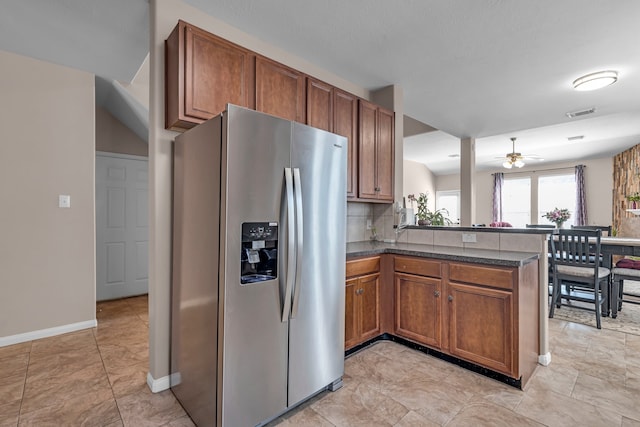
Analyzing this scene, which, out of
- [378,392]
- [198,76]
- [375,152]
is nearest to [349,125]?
[375,152]

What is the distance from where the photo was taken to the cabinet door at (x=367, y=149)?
3.14m

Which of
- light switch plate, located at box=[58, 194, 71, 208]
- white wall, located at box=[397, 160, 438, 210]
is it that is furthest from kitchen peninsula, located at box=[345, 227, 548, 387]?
white wall, located at box=[397, 160, 438, 210]

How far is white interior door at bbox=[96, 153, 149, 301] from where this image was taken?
424cm

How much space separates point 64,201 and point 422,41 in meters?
3.61

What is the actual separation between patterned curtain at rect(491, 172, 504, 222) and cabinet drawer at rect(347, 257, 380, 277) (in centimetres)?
738

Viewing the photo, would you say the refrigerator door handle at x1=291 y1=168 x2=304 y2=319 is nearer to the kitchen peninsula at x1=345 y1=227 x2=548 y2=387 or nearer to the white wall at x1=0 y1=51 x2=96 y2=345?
the kitchen peninsula at x1=345 y1=227 x2=548 y2=387

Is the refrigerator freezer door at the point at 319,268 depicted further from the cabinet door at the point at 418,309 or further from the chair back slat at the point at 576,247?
the chair back slat at the point at 576,247

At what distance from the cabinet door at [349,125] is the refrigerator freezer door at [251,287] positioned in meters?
1.31

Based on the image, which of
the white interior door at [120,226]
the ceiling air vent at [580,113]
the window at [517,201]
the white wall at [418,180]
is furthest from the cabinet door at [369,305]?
the window at [517,201]

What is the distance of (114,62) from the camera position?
2990 mm

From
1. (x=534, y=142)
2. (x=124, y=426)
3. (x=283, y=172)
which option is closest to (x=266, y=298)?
(x=283, y=172)

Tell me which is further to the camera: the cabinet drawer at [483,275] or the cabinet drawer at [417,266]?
the cabinet drawer at [417,266]

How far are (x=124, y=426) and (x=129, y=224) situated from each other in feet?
11.0

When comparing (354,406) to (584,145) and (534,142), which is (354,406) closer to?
(534,142)
